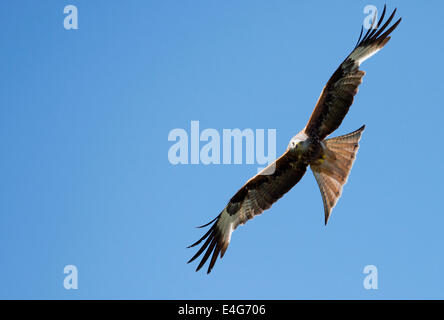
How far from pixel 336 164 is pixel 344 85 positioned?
1.27 meters

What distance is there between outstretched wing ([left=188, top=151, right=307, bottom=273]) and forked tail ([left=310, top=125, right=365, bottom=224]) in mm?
476

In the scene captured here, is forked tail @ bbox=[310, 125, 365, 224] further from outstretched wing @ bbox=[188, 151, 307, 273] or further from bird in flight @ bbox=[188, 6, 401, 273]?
outstretched wing @ bbox=[188, 151, 307, 273]

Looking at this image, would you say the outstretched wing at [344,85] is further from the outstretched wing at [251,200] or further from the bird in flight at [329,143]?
the outstretched wing at [251,200]

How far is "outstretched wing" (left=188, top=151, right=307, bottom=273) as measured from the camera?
9.23 m

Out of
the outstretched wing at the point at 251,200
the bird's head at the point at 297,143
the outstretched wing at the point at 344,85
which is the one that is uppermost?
the outstretched wing at the point at 344,85

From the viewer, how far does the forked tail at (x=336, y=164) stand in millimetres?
8719

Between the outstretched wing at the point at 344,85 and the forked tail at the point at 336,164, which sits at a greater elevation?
the outstretched wing at the point at 344,85

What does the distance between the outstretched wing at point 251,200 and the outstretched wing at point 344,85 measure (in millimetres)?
837

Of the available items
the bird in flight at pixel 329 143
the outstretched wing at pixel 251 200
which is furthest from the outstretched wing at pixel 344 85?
the outstretched wing at pixel 251 200

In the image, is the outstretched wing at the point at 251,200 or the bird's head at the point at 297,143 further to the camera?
the outstretched wing at the point at 251,200
